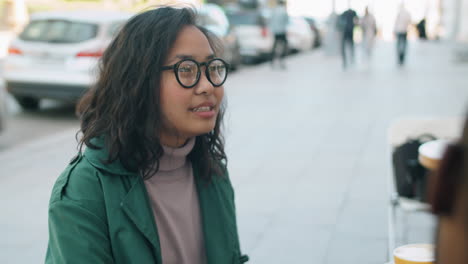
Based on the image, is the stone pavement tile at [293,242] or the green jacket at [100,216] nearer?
the green jacket at [100,216]

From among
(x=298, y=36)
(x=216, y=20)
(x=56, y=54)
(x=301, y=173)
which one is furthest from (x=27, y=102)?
(x=298, y=36)

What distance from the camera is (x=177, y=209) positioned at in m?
1.95

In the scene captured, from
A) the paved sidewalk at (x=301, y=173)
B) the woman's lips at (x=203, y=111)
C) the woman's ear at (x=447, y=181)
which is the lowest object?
the paved sidewalk at (x=301, y=173)

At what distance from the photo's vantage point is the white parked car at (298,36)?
2597 cm

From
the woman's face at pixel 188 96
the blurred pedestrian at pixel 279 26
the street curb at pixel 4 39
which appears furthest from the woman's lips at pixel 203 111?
the street curb at pixel 4 39

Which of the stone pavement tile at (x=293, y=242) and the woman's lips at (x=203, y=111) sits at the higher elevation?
the woman's lips at (x=203, y=111)

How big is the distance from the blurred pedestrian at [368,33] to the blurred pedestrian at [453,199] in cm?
1899

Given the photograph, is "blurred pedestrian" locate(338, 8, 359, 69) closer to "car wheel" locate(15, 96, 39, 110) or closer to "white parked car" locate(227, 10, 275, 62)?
"white parked car" locate(227, 10, 275, 62)

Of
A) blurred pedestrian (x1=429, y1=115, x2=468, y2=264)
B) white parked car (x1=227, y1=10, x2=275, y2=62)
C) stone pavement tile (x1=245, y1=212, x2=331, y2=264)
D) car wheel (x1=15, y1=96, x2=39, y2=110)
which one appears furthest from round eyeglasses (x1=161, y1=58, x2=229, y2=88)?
white parked car (x1=227, y1=10, x2=275, y2=62)

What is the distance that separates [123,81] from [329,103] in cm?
935

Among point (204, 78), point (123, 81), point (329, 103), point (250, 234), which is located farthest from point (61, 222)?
point (329, 103)

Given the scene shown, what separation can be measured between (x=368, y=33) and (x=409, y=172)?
15.9m

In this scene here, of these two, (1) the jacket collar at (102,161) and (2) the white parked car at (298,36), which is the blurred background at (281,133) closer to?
(1) the jacket collar at (102,161)

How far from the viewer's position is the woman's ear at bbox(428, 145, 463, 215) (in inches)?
26.8
